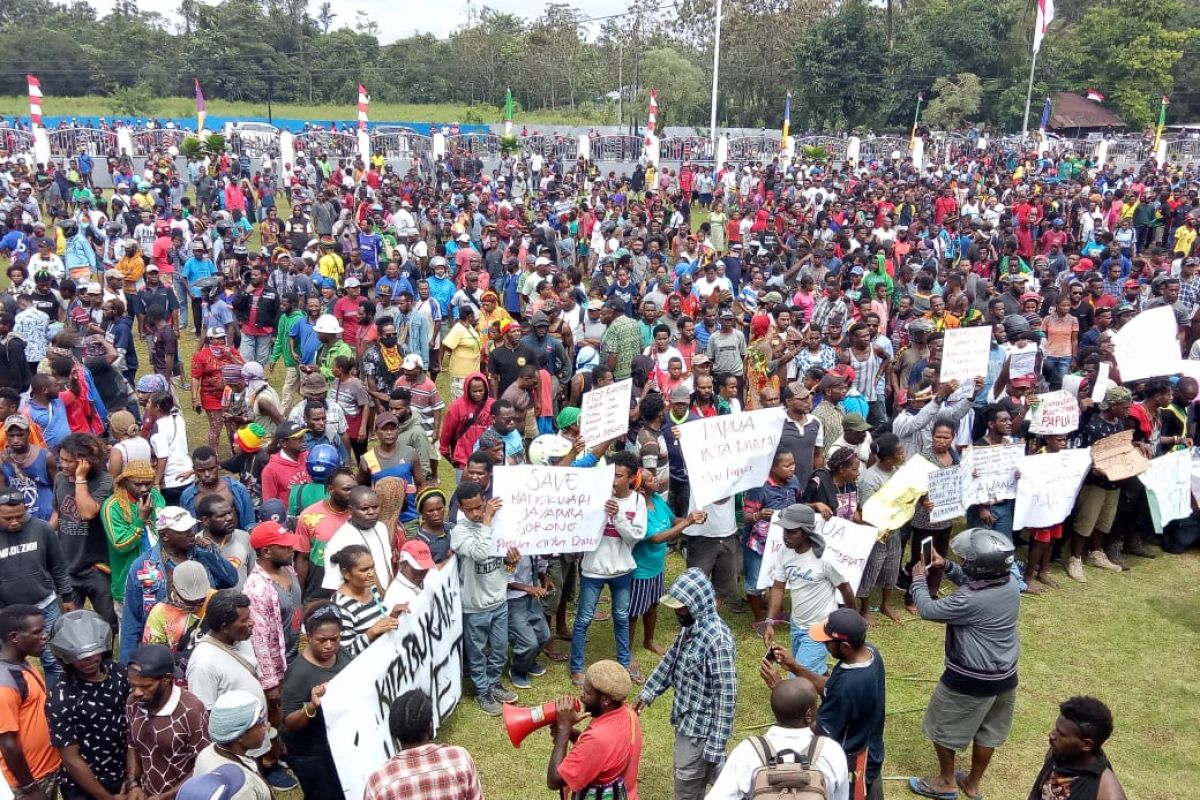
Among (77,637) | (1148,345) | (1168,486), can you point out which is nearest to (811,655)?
(77,637)

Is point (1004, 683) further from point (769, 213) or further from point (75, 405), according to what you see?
point (769, 213)

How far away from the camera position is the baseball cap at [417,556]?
19.2ft

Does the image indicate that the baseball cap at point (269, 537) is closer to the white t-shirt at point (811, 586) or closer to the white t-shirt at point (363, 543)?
the white t-shirt at point (363, 543)

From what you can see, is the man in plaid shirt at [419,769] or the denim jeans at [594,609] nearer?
the man in plaid shirt at [419,769]

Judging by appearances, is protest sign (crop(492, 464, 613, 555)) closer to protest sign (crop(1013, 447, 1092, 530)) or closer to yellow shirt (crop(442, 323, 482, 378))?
yellow shirt (crop(442, 323, 482, 378))

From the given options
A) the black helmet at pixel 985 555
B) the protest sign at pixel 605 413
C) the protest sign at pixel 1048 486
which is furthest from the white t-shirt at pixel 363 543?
the protest sign at pixel 1048 486

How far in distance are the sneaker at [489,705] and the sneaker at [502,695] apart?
0.10 ft

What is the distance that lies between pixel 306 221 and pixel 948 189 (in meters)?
16.5

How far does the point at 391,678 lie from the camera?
5.25m

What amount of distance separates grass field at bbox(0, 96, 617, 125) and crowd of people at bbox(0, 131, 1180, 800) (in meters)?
53.1

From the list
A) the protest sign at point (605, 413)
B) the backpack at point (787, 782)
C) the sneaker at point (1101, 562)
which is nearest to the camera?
→ the backpack at point (787, 782)

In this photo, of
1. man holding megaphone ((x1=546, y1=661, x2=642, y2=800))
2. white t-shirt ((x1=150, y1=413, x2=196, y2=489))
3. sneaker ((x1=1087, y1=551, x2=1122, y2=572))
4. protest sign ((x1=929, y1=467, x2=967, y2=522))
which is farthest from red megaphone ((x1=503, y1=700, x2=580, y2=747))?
sneaker ((x1=1087, y1=551, x2=1122, y2=572))

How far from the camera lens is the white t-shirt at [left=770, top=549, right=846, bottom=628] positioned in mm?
6270

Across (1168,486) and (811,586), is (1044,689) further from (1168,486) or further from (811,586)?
(1168,486)
